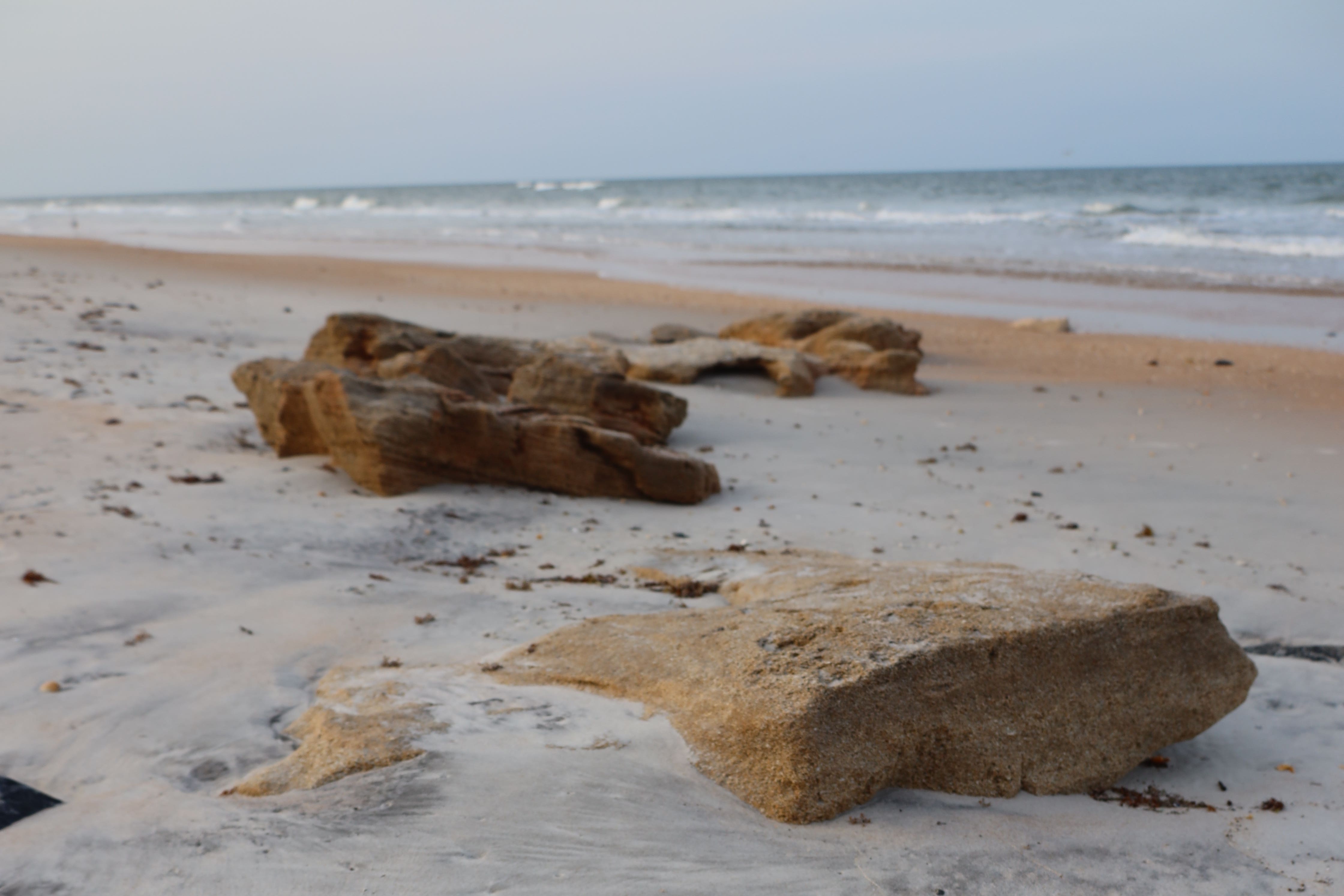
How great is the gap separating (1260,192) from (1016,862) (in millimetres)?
48703

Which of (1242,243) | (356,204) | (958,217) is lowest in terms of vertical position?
(1242,243)

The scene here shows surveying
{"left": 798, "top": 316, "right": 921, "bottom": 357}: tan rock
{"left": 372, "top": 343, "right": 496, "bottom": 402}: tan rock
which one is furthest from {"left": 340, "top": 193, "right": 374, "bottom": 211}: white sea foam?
{"left": 372, "top": 343, "right": 496, "bottom": 402}: tan rock

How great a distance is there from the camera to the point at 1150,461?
675cm

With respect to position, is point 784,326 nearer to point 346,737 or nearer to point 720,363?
point 720,363

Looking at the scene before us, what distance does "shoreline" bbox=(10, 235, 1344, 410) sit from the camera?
390 inches

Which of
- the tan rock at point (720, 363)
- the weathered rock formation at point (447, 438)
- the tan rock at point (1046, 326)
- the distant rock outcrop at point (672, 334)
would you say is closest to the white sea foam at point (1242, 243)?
the tan rock at point (1046, 326)

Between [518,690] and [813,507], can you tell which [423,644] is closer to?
[518,690]

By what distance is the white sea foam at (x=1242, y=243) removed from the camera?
22.0 m

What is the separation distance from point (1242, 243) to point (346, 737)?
89.7 ft

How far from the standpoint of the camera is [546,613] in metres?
3.80

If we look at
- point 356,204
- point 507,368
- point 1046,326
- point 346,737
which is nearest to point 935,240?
point 1046,326

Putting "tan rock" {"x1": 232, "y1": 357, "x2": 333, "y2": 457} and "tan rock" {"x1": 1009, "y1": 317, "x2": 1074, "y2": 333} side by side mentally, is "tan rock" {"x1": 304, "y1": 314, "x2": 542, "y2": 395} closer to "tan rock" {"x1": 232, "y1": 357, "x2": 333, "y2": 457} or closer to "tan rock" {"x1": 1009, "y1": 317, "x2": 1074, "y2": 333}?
"tan rock" {"x1": 232, "y1": 357, "x2": 333, "y2": 457}

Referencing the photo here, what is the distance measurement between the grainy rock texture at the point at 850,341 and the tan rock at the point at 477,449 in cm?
401

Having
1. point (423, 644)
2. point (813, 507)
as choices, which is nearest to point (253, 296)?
point (813, 507)
